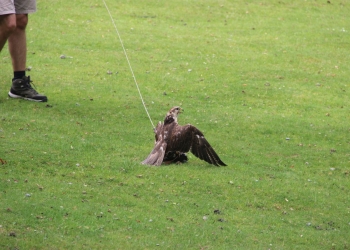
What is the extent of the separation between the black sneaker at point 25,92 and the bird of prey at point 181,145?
9.82 ft

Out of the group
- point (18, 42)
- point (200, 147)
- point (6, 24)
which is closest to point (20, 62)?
point (18, 42)

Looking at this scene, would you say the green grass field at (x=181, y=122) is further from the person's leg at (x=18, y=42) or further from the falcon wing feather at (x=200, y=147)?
the person's leg at (x=18, y=42)

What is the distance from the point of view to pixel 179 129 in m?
8.88

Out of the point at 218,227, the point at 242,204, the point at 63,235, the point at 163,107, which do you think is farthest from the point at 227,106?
the point at 63,235

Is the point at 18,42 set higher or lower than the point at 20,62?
higher

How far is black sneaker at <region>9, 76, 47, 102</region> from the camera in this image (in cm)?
1105

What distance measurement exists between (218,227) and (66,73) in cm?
707

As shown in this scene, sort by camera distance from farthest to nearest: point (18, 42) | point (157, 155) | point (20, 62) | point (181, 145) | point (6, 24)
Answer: point (20, 62), point (18, 42), point (6, 24), point (181, 145), point (157, 155)

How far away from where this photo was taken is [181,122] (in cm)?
1098

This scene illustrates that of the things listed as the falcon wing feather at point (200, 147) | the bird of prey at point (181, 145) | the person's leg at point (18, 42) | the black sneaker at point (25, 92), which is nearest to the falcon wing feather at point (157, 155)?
the bird of prey at point (181, 145)

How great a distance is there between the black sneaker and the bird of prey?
118 inches

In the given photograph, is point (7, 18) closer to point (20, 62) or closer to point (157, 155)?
point (20, 62)

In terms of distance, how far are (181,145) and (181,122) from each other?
2171 mm

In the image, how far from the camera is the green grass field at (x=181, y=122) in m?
6.92
